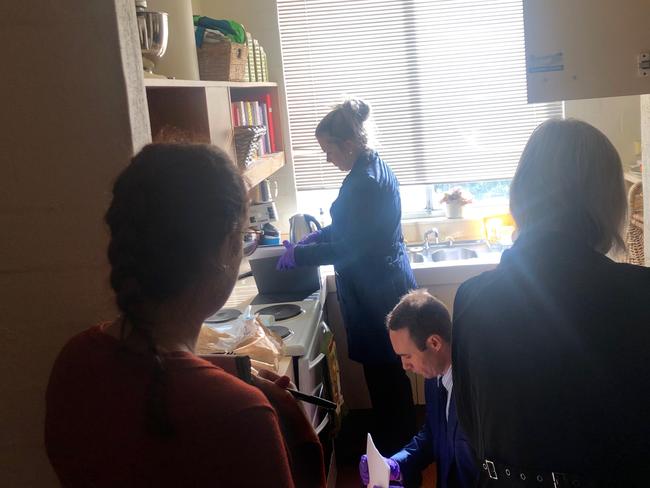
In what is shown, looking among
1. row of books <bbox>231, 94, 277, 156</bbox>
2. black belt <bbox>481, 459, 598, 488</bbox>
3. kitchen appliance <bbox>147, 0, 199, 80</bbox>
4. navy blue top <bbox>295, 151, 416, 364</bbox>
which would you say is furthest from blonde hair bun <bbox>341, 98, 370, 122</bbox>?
black belt <bbox>481, 459, 598, 488</bbox>

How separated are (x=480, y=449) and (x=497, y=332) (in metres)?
0.26

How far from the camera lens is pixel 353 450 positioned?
3111 mm

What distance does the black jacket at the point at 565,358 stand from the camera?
1123mm

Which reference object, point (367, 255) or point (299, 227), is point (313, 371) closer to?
point (367, 255)

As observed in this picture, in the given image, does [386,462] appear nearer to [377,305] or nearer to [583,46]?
[377,305]

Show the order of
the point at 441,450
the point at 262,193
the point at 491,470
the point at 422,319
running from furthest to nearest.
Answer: the point at 262,193 → the point at 422,319 → the point at 441,450 → the point at 491,470

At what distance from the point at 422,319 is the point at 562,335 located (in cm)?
88

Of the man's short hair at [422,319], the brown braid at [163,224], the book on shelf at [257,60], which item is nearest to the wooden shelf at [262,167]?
the book on shelf at [257,60]

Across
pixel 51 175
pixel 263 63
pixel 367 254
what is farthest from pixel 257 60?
pixel 51 175

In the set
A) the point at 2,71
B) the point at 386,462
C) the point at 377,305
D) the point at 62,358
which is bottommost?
the point at 386,462

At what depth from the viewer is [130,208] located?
79 cm

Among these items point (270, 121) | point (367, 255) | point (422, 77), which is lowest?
point (367, 255)

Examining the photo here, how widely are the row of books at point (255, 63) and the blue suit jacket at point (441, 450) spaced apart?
170cm

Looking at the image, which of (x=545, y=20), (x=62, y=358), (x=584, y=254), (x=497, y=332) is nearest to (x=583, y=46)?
(x=545, y=20)
